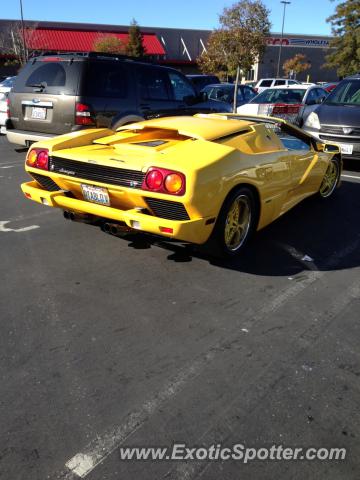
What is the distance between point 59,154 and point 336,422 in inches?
122

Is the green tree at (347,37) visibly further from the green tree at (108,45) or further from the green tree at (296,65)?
the green tree at (108,45)

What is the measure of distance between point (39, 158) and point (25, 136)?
3655mm

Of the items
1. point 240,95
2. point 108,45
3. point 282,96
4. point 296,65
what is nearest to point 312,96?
point 282,96

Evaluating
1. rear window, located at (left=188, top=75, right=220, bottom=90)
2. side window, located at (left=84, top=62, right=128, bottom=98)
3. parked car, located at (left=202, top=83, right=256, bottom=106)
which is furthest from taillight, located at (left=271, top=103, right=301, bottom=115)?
rear window, located at (left=188, top=75, right=220, bottom=90)

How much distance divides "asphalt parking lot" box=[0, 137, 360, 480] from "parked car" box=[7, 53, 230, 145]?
10.2 feet

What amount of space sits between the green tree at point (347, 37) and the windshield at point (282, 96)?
95.8 ft

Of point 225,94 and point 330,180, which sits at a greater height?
point 225,94

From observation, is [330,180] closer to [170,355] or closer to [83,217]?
[83,217]

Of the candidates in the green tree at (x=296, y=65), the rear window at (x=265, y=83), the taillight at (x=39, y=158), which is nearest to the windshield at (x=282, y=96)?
the taillight at (x=39, y=158)

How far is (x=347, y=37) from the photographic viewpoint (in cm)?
3828

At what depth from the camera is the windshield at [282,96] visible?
12.5m

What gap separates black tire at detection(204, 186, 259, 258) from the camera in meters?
3.62

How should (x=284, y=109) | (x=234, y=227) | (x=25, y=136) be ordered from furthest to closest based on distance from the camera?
(x=284, y=109), (x=25, y=136), (x=234, y=227)

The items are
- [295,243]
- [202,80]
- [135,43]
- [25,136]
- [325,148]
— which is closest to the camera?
[295,243]
